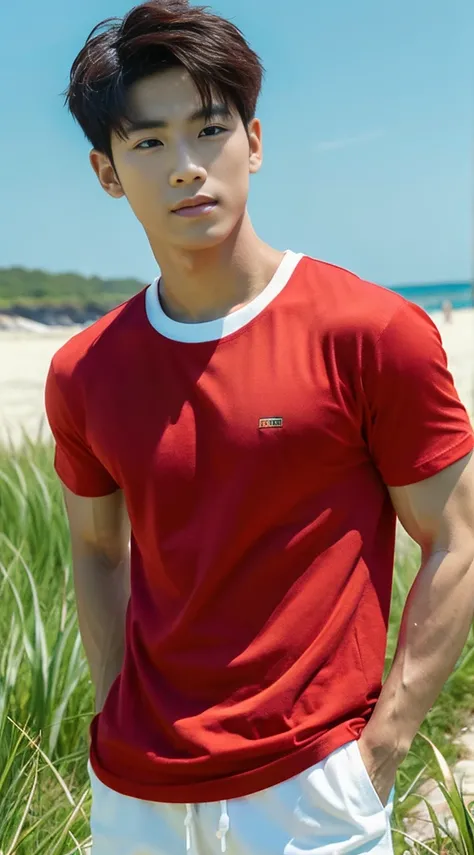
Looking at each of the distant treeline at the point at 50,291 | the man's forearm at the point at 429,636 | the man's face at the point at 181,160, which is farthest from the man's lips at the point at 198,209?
the distant treeline at the point at 50,291

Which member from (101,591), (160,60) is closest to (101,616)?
(101,591)

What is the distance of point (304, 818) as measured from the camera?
5.04 ft

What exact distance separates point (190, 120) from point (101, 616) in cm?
89

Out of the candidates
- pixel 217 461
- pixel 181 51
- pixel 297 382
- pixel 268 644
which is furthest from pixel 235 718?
pixel 181 51

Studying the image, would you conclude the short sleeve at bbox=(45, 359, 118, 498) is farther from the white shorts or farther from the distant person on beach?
the distant person on beach

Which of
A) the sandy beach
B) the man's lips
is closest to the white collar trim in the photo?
the man's lips

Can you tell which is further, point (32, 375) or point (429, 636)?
point (32, 375)

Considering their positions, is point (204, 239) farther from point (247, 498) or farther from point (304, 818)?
point (304, 818)

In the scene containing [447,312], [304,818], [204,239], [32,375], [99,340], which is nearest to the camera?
[304,818]

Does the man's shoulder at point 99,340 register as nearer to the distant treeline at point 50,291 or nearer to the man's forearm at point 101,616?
the man's forearm at point 101,616

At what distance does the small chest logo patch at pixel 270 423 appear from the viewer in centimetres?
156

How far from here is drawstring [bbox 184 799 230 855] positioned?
1552mm

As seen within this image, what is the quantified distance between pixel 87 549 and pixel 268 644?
52cm

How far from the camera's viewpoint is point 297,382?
156 centimetres
